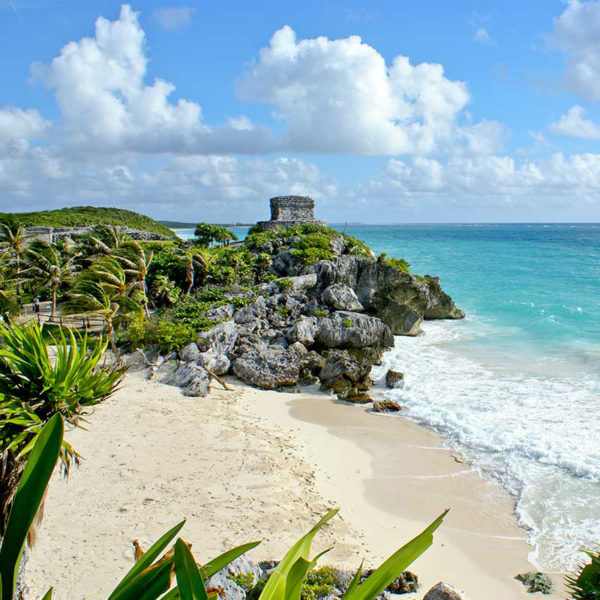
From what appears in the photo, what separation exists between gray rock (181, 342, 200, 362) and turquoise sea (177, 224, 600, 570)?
22.2 ft

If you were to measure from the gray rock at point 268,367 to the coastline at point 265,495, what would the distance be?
2.40 m

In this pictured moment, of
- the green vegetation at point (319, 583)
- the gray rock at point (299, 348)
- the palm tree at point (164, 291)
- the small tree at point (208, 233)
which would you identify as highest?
the small tree at point (208, 233)

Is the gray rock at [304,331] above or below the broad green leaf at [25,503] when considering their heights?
below

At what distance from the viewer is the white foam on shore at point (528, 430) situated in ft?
31.5

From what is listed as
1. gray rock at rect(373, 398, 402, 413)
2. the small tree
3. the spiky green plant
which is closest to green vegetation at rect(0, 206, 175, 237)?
the small tree

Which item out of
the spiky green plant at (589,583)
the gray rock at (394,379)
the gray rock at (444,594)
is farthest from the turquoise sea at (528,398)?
the spiky green plant at (589,583)

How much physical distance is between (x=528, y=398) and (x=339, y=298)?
9.69 meters

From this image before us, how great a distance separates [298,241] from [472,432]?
1772 cm

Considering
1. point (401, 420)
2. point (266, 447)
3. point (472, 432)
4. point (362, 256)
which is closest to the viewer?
point (266, 447)

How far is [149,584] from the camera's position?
2.03 meters

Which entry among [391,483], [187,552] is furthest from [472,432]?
[187,552]

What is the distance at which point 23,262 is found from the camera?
69.4 feet

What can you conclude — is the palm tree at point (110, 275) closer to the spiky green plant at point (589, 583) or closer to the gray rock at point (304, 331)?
the gray rock at point (304, 331)

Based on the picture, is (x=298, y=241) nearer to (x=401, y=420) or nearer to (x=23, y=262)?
(x=23, y=262)
